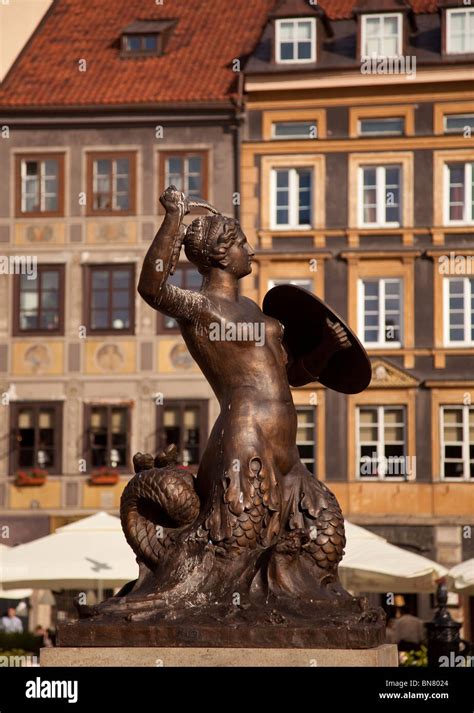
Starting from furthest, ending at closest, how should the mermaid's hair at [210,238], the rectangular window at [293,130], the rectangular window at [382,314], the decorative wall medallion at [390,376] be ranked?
the rectangular window at [293,130] < the rectangular window at [382,314] < the decorative wall medallion at [390,376] < the mermaid's hair at [210,238]

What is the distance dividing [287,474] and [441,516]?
908 inches

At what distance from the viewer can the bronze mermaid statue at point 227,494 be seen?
7.47 meters

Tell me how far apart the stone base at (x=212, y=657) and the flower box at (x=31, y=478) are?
24464 mm

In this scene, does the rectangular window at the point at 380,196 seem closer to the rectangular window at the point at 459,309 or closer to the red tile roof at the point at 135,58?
the rectangular window at the point at 459,309

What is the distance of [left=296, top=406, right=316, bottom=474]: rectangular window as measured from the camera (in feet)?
102

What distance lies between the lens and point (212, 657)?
23.3 feet

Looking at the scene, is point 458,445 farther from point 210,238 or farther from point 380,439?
point 210,238

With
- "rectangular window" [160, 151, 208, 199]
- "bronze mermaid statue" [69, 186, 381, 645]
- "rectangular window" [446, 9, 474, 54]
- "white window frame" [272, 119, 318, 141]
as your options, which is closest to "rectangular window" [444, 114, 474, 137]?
"rectangular window" [446, 9, 474, 54]

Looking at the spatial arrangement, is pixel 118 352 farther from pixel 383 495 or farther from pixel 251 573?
pixel 251 573

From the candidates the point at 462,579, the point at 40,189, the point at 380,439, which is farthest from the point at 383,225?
the point at 462,579

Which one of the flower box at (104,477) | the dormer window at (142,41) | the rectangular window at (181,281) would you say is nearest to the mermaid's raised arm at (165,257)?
the rectangular window at (181,281)

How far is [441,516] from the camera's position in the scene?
30.6 metres

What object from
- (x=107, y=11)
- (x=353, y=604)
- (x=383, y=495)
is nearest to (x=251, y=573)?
(x=353, y=604)

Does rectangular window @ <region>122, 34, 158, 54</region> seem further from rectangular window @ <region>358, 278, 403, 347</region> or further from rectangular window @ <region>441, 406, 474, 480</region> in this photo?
rectangular window @ <region>441, 406, 474, 480</region>
